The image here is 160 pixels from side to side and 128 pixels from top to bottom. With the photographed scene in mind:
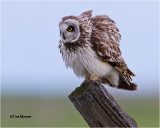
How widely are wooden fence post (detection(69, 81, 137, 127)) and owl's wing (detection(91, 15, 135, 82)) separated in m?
1.05

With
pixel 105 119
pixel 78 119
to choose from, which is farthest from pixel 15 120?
pixel 105 119

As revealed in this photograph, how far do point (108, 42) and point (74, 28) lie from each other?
451 millimetres

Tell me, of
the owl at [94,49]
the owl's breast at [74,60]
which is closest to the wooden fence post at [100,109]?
the owl at [94,49]

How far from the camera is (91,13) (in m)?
4.89

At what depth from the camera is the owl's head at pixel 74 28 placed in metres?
4.46

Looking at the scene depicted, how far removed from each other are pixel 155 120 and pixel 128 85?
16.1 ft

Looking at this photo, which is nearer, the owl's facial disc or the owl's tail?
the owl's facial disc

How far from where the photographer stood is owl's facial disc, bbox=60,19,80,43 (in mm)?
4460

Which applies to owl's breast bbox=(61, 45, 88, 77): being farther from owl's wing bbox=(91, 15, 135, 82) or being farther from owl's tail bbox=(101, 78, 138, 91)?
owl's tail bbox=(101, 78, 138, 91)

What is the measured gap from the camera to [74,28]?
457 centimetres

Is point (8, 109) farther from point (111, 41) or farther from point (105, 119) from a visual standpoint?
point (105, 119)

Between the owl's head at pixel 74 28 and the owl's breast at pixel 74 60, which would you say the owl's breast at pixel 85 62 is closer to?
the owl's breast at pixel 74 60

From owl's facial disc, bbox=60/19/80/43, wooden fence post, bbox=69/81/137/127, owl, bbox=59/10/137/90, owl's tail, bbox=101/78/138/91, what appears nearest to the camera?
wooden fence post, bbox=69/81/137/127

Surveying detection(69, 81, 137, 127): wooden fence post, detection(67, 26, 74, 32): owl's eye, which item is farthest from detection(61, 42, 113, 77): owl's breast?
detection(69, 81, 137, 127): wooden fence post
